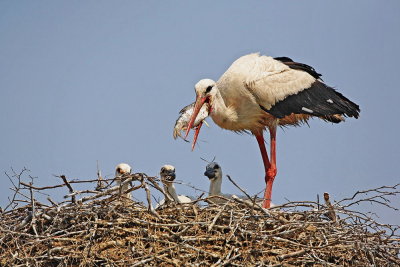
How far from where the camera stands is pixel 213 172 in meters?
9.51

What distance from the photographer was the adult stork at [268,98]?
9.86m

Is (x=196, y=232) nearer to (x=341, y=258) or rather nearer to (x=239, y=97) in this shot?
(x=341, y=258)

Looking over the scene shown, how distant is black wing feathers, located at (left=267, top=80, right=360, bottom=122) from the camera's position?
32.9 ft

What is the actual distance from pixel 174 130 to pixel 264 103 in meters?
1.19

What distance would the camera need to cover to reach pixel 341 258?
284 inches

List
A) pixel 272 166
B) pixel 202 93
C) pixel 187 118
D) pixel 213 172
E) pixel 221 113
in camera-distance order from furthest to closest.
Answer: pixel 272 166 → pixel 187 118 → pixel 221 113 → pixel 202 93 → pixel 213 172

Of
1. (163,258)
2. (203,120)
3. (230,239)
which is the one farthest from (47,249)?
(203,120)

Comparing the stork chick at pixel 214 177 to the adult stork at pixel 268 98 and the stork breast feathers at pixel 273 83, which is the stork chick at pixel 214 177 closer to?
the adult stork at pixel 268 98

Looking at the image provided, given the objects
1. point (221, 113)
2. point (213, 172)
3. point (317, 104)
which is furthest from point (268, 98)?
point (213, 172)

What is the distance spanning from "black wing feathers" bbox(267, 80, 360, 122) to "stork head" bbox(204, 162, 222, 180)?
1.02 m

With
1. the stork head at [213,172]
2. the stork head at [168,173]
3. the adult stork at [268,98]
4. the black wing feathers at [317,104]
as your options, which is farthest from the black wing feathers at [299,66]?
the stork head at [168,173]

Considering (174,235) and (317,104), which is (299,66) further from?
(174,235)

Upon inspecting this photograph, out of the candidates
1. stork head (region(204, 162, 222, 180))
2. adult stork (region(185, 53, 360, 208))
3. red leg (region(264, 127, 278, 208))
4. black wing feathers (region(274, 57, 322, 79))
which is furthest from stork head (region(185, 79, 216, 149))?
black wing feathers (region(274, 57, 322, 79))

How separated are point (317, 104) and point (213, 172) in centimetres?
171
